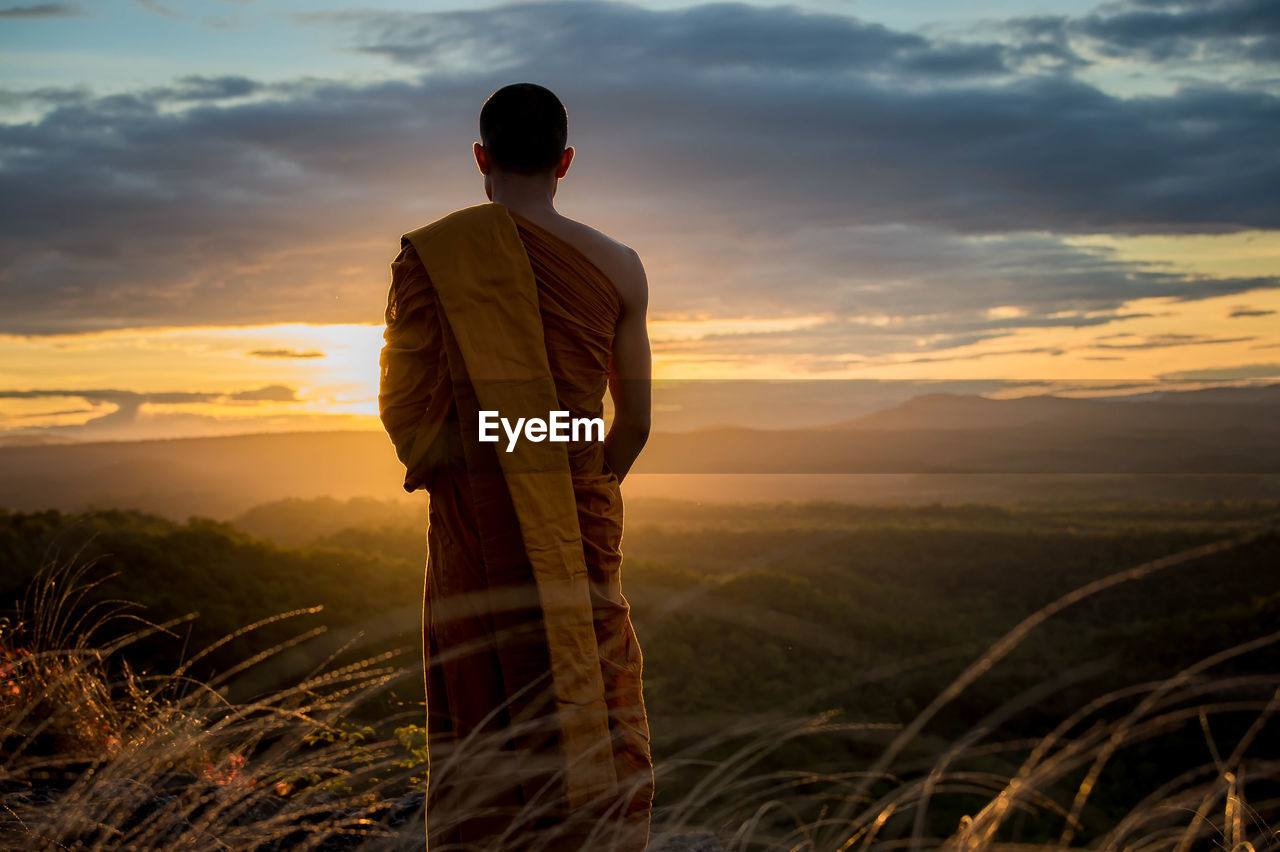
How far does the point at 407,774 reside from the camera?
9.47 feet

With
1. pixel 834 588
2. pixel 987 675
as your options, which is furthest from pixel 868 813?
pixel 834 588

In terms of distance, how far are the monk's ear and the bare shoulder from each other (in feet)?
0.59

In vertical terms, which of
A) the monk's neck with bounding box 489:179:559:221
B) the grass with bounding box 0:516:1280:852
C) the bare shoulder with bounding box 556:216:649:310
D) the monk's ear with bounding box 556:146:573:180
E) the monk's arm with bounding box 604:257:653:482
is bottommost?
the grass with bounding box 0:516:1280:852

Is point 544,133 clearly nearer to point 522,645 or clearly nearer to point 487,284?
Answer: point 487,284

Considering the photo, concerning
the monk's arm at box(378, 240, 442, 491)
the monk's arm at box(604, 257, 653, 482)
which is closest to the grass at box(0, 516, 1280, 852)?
the monk's arm at box(378, 240, 442, 491)

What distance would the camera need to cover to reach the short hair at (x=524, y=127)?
3.24m

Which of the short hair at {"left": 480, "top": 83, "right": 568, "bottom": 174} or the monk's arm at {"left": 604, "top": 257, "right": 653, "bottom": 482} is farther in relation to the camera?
the monk's arm at {"left": 604, "top": 257, "right": 653, "bottom": 482}

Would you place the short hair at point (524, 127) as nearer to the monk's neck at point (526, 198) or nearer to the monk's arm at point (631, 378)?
the monk's neck at point (526, 198)

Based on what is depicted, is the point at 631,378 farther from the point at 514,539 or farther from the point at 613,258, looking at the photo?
the point at 514,539

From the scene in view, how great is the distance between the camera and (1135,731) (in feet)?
7.11

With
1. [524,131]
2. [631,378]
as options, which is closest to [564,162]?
[524,131]

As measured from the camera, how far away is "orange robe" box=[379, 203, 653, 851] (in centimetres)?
307

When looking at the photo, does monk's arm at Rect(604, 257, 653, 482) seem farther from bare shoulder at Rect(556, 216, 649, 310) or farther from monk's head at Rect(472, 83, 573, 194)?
monk's head at Rect(472, 83, 573, 194)

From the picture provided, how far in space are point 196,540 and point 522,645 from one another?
7.44m
